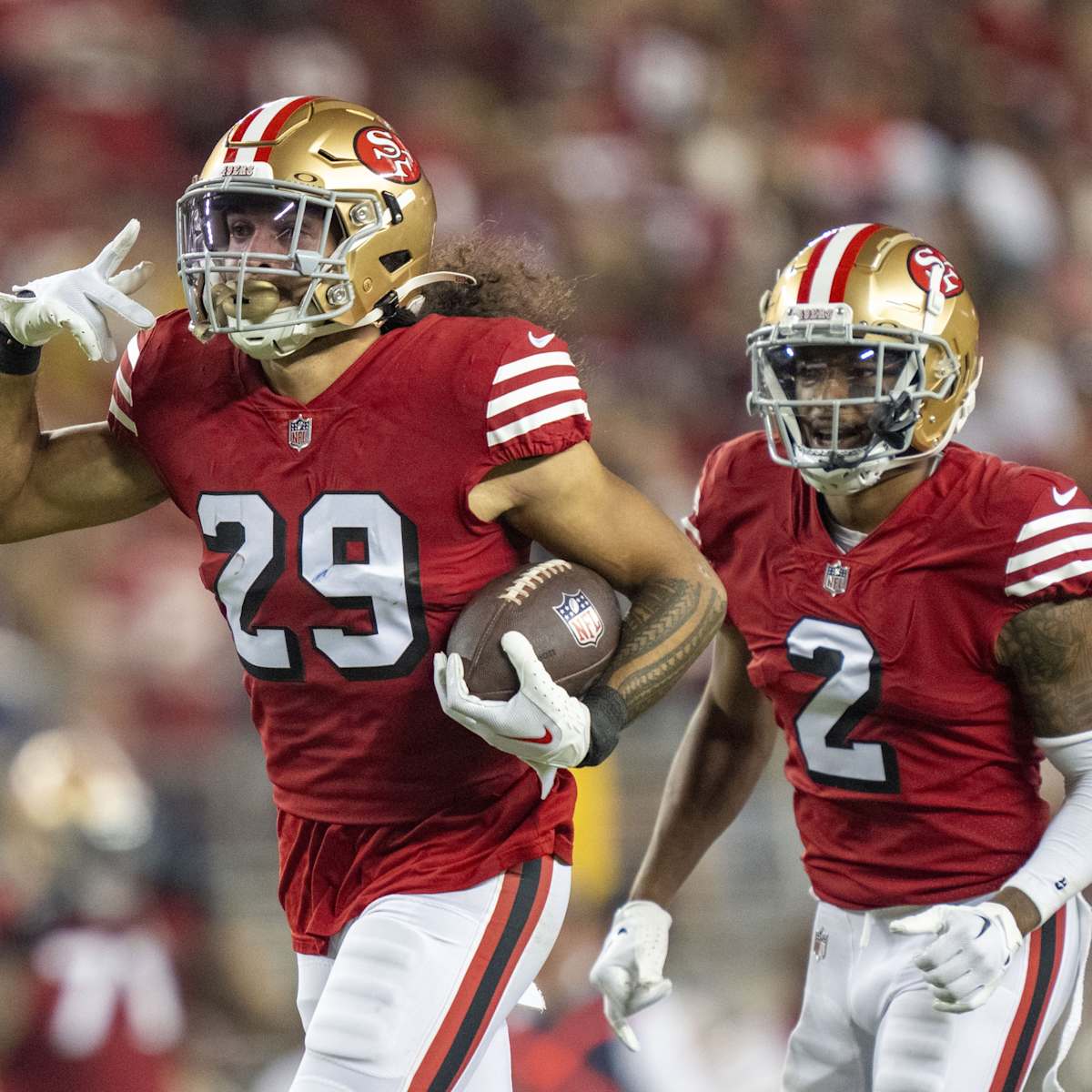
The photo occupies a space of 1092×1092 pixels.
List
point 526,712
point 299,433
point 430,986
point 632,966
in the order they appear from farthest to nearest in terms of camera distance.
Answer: point 632,966, point 299,433, point 430,986, point 526,712

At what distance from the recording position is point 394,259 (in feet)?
7.98

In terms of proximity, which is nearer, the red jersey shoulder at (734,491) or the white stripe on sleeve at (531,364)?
the white stripe on sleeve at (531,364)

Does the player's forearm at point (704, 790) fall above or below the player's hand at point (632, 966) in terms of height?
above

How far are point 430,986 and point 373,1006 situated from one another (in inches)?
3.1

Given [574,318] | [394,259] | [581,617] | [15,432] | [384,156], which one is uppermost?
[384,156]

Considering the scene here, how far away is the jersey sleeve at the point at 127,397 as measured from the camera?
2.48m

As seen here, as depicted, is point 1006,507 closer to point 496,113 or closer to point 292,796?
point 292,796

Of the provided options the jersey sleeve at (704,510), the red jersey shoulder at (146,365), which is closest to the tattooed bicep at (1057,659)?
the jersey sleeve at (704,510)

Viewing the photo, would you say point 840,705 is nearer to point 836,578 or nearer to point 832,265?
point 836,578

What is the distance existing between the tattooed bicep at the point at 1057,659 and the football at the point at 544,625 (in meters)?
0.55

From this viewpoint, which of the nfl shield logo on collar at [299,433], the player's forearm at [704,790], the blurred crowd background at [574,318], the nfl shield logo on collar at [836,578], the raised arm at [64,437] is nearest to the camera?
the nfl shield logo on collar at [299,433]

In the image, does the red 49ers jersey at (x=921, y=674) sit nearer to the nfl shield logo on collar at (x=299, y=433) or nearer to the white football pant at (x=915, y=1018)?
the white football pant at (x=915, y=1018)

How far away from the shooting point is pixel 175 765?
433 centimetres

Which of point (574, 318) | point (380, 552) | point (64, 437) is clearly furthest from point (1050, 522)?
point (574, 318)
